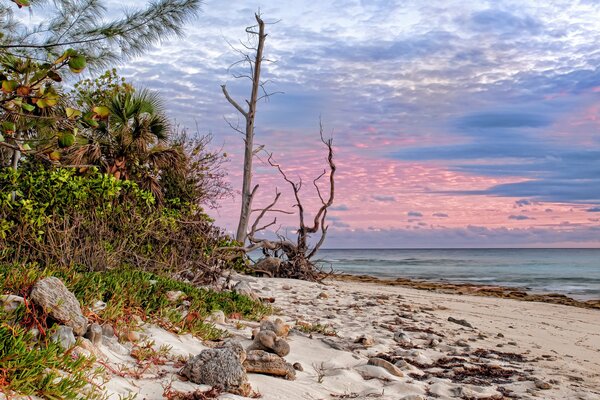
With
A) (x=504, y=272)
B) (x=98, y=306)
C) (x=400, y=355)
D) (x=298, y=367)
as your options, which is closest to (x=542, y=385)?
(x=400, y=355)

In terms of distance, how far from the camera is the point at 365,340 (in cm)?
689

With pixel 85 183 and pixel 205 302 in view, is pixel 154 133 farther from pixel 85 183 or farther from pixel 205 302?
pixel 205 302

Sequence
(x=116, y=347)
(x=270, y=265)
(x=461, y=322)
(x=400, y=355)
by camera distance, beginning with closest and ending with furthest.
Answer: (x=116, y=347) → (x=400, y=355) → (x=461, y=322) → (x=270, y=265)

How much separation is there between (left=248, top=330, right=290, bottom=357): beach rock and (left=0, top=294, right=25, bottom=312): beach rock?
7.29ft

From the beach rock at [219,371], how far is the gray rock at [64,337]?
2.86 feet

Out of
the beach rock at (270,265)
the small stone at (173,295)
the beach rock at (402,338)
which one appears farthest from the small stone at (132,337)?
the beach rock at (270,265)

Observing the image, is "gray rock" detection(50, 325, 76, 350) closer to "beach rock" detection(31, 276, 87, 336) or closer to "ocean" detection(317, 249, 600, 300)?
"beach rock" detection(31, 276, 87, 336)

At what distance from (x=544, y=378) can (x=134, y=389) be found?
4.57m

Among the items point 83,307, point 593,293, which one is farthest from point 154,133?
point 593,293

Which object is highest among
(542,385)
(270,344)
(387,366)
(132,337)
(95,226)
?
(95,226)

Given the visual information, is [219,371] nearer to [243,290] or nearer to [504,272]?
[243,290]

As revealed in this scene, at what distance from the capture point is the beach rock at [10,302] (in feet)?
13.7

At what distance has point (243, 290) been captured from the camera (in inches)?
361

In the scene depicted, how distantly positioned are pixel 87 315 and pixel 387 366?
2984 millimetres
